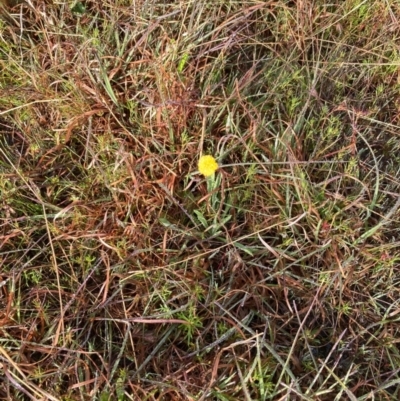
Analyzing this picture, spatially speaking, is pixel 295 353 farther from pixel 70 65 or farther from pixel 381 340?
pixel 70 65

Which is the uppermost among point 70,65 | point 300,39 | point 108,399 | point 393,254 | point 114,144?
point 300,39

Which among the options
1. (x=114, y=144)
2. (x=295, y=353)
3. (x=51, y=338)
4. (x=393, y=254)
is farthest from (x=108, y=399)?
(x=393, y=254)

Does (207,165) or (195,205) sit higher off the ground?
(207,165)

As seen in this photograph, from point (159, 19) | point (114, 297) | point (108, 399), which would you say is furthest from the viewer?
point (159, 19)
